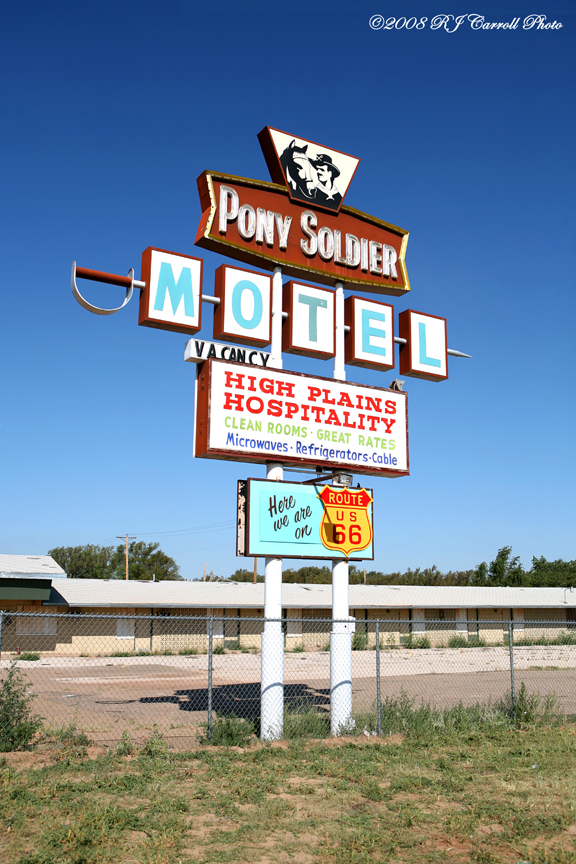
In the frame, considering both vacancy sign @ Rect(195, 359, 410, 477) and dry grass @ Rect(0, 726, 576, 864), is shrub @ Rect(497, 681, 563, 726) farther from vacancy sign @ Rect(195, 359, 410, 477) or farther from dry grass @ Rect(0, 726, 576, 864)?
vacancy sign @ Rect(195, 359, 410, 477)

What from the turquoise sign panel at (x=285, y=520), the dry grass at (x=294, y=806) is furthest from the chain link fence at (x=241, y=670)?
the dry grass at (x=294, y=806)

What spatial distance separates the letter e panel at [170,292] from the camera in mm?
11023

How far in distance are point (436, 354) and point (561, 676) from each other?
15708mm

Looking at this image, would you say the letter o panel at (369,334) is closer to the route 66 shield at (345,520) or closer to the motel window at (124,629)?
the route 66 shield at (345,520)

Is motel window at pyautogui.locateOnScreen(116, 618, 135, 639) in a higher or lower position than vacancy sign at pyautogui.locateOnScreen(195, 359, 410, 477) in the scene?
lower

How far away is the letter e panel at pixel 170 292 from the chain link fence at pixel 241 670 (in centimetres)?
468

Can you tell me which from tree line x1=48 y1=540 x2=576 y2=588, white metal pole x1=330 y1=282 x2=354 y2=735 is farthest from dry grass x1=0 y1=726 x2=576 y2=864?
tree line x1=48 y1=540 x2=576 y2=588

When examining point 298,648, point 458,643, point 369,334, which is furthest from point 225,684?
point 458,643

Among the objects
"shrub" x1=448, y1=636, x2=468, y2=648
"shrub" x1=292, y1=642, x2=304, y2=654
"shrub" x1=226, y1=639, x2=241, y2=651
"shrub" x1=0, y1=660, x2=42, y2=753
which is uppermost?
"shrub" x1=0, y1=660, x2=42, y2=753

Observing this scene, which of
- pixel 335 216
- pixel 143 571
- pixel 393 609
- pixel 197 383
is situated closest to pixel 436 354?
pixel 335 216

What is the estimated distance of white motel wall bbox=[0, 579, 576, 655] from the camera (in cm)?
3444

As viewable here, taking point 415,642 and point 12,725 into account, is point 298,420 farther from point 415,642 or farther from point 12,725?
point 415,642

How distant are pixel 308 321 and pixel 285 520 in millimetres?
3715

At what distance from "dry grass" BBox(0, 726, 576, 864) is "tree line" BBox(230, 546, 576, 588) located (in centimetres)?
5797
